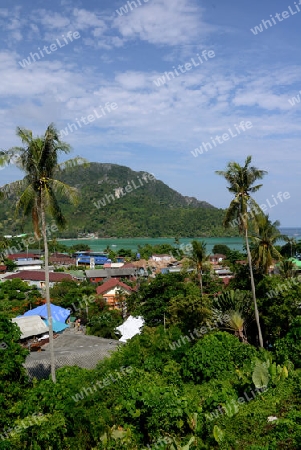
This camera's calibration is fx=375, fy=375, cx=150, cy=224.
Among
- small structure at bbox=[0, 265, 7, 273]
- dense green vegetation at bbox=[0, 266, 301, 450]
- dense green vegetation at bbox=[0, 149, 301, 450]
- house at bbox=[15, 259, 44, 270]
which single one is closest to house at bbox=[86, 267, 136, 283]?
small structure at bbox=[0, 265, 7, 273]

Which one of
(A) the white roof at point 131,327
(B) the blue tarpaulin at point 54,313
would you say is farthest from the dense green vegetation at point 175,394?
(B) the blue tarpaulin at point 54,313

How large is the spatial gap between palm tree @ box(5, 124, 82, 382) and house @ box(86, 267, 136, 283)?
45.6m

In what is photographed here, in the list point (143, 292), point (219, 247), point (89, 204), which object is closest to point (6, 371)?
point (143, 292)

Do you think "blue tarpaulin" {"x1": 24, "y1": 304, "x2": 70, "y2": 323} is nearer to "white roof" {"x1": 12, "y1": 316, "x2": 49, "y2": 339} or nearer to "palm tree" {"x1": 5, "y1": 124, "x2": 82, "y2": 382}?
"white roof" {"x1": 12, "y1": 316, "x2": 49, "y2": 339}

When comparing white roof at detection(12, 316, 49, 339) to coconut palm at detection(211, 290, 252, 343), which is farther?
white roof at detection(12, 316, 49, 339)

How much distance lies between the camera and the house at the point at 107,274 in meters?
56.3

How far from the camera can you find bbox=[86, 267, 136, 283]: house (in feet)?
185

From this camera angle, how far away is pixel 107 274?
56.9 metres

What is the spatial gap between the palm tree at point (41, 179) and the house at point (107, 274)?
4557cm

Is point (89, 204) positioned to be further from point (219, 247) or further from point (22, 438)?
point (22, 438)

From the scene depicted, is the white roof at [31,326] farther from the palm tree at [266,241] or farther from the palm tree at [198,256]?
the palm tree at [266,241]

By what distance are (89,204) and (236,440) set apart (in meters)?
180

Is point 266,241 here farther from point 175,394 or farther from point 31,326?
point 31,326

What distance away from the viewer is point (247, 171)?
15.5m
